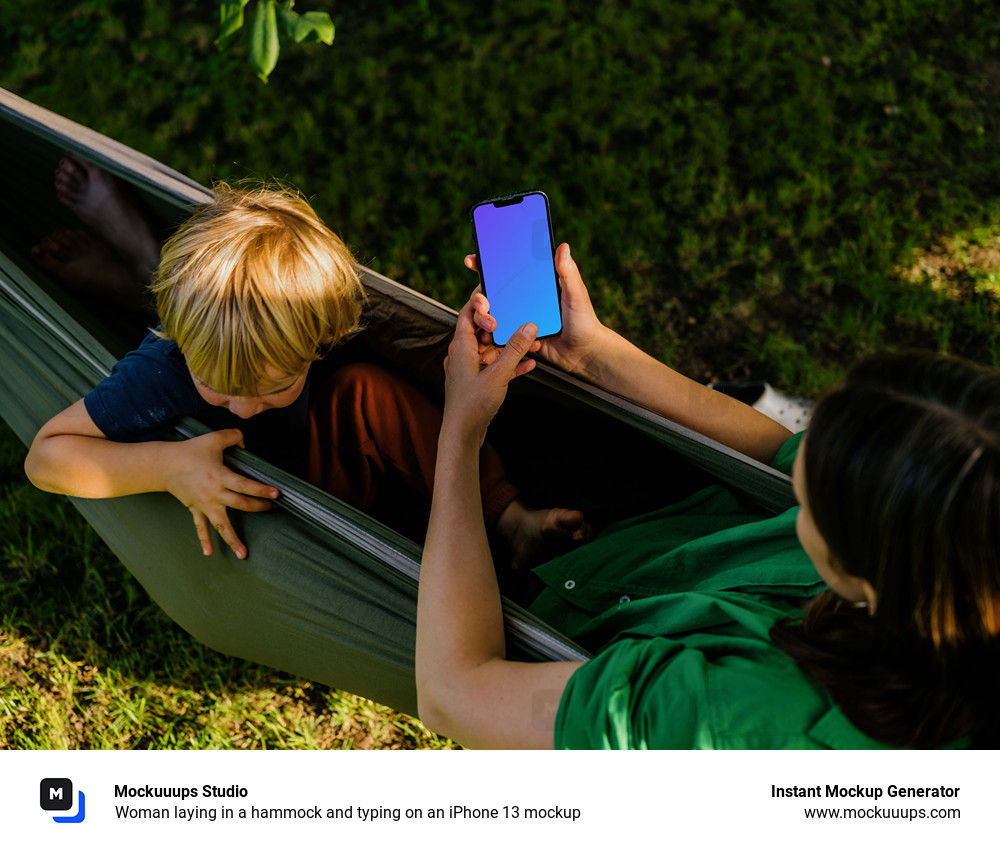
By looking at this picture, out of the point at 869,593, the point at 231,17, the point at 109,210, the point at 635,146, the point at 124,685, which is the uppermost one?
the point at 635,146

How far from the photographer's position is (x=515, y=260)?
121cm

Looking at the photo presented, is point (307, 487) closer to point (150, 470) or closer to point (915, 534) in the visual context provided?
point (150, 470)

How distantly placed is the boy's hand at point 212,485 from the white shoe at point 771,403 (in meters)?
1.14

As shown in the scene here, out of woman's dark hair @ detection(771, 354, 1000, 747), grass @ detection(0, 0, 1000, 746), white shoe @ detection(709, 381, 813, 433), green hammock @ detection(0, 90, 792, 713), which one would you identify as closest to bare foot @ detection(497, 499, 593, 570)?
green hammock @ detection(0, 90, 792, 713)

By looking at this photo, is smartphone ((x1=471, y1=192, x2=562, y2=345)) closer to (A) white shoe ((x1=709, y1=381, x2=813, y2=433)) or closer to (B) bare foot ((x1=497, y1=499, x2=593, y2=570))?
(B) bare foot ((x1=497, y1=499, x2=593, y2=570))

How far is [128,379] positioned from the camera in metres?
1.18

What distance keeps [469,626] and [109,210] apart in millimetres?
1294

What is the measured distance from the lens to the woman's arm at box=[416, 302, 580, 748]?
89 centimetres

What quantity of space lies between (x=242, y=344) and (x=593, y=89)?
76.9 inches

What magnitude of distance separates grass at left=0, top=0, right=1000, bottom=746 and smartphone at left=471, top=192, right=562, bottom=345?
3.18 feet

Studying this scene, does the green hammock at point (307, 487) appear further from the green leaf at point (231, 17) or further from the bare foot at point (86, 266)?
the green leaf at point (231, 17)
